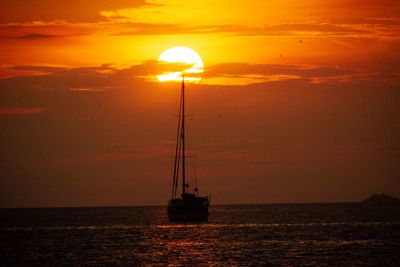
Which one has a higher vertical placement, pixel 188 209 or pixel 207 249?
pixel 188 209

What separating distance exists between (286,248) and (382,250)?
9.77 m

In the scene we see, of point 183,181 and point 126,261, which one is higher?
point 183,181

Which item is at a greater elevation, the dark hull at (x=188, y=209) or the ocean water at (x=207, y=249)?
Result: the dark hull at (x=188, y=209)

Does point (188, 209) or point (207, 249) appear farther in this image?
point (188, 209)

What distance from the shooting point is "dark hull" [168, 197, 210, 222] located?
4941 inches

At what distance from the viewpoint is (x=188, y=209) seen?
126562 mm

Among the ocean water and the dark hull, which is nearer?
the ocean water

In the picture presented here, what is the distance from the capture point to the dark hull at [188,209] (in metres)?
126

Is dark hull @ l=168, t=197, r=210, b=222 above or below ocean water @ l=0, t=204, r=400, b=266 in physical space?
above

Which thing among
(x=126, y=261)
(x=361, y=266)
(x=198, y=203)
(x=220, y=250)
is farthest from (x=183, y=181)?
(x=361, y=266)

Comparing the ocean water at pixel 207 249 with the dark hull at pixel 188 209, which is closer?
the ocean water at pixel 207 249

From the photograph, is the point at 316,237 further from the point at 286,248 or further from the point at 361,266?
the point at 361,266

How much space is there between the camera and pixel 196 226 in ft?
434

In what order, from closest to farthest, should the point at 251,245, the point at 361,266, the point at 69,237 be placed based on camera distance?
the point at 361,266 → the point at 251,245 → the point at 69,237
